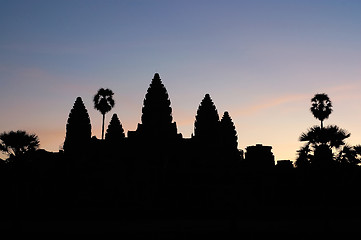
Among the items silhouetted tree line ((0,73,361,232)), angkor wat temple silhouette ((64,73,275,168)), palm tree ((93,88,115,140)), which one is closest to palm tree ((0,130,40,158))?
silhouetted tree line ((0,73,361,232))

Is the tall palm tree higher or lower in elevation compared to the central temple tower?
lower

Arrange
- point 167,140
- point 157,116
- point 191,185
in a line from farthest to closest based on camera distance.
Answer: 1. point 157,116
2. point 167,140
3. point 191,185

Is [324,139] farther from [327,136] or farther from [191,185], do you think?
[191,185]

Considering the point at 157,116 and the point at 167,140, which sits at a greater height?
the point at 157,116

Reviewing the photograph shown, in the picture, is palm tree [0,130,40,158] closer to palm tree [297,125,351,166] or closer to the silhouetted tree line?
the silhouetted tree line

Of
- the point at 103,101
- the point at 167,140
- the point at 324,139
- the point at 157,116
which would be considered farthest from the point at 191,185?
the point at 103,101

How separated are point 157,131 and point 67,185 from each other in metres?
26.7

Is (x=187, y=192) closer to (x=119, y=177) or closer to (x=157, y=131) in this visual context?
(x=119, y=177)

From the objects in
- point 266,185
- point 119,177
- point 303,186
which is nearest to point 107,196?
point 119,177

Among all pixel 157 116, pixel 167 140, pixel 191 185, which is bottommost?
pixel 191 185

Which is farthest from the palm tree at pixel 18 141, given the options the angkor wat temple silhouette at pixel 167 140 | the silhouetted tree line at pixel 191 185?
the angkor wat temple silhouette at pixel 167 140

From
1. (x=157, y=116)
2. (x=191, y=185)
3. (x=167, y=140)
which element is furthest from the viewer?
(x=157, y=116)

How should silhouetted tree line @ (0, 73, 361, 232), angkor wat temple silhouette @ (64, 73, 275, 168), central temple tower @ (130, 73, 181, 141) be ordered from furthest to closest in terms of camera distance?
central temple tower @ (130, 73, 181, 141), angkor wat temple silhouette @ (64, 73, 275, 168), silhouetted tree line @ (0, 73, 361, 232)

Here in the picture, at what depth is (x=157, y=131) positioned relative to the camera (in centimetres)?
5869
